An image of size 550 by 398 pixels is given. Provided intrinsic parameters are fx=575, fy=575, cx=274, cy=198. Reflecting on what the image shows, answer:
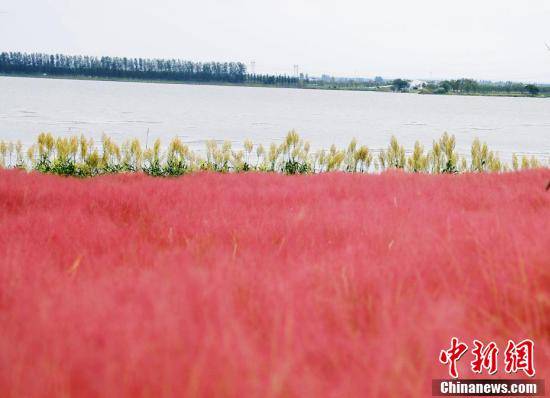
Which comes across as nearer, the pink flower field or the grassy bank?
the pink flower field

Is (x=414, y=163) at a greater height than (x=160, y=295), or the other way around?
(x=160, y=295)

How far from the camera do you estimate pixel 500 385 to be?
86.0 inches

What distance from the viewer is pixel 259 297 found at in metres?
2.75

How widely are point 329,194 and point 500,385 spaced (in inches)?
182

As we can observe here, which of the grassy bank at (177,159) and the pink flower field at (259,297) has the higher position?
the pink flower field at (259,297)

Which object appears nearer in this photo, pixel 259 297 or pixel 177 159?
pixel 259 297

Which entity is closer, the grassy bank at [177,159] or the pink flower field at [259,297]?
the pink flower field at [259,297]

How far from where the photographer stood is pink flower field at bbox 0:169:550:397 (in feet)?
6.23

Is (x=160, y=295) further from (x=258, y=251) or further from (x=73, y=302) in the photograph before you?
(x=258, y=251)

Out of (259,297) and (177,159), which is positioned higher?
(259,297)

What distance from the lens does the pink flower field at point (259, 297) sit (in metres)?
1.90

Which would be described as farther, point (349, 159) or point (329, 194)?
point (349, 159)

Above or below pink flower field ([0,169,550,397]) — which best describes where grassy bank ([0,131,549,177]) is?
below

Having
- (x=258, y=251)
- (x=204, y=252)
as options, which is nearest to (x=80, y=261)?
(x=204, y=252)
